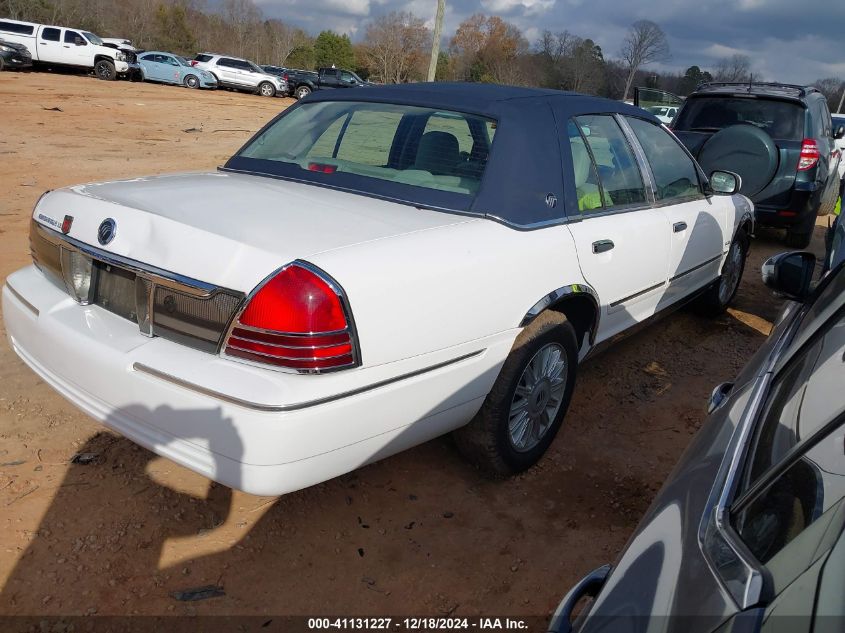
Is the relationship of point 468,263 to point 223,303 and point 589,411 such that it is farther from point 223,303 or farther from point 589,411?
point 589,411

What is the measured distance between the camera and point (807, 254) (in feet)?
9.01

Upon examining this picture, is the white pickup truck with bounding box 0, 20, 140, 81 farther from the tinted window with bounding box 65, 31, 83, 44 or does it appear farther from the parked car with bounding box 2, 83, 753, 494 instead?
the parked car with bounding box 2, 83, 753, 494

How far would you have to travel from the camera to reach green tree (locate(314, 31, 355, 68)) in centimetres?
6500

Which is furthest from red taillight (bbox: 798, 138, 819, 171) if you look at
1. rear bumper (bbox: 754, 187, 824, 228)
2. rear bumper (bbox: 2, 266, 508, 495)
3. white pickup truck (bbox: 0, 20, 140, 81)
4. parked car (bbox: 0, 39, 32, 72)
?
white pickup truck (bbox: 0, 20, 140, 81)

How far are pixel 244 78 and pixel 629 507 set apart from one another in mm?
31732

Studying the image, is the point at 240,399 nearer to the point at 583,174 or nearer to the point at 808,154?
the point at 583,174

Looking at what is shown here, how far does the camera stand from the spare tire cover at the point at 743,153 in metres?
6.25

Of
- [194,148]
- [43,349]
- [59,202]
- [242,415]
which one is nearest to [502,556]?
[242,415]

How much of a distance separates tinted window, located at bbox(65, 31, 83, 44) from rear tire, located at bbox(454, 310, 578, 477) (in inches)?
1144

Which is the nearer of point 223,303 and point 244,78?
point 223,303

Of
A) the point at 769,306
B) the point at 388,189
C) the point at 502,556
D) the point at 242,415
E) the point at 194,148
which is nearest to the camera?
the point at 242,415

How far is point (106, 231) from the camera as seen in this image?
240 cm

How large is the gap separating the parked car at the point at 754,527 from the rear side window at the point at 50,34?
3030 cm

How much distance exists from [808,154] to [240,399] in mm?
7464
